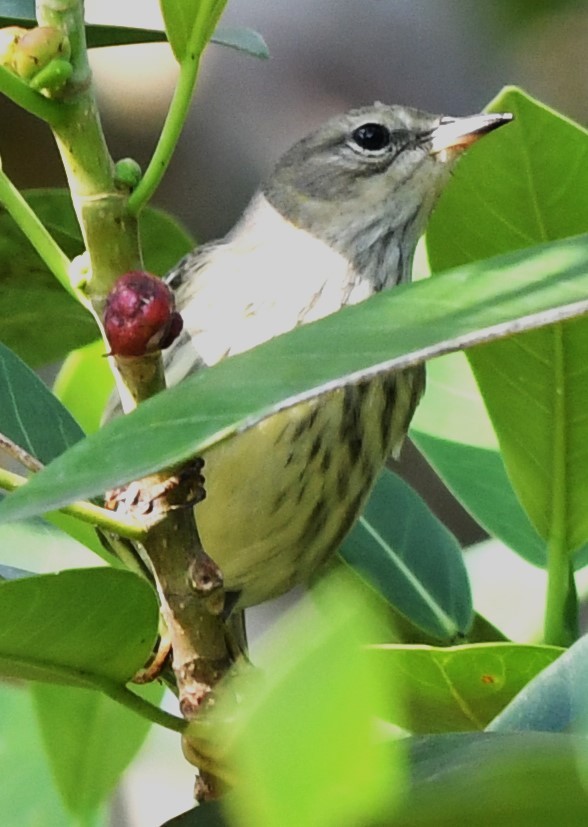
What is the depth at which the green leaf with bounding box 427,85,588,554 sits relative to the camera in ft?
3.10

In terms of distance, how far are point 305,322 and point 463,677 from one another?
42 cm

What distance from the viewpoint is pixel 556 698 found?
748 mm

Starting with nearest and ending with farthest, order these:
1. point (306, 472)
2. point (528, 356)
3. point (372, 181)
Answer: point (528, 356)
point (306, 472)
point (372, 181)

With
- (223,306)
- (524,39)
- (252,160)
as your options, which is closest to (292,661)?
(223,306)

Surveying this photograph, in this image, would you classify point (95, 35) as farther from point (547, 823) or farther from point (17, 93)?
point (547, 823)

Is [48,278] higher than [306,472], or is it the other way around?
[48,278]

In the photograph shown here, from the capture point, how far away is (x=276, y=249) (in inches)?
54.3

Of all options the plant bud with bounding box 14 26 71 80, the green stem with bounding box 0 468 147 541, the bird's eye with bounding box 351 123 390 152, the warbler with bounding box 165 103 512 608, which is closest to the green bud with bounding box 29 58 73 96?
the plant bud with bounding box 14 26 71 80

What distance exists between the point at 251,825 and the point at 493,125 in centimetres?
79

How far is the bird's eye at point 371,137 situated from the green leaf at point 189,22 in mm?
849

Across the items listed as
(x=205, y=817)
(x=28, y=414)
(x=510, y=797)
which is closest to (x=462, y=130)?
(x=28, y=414)

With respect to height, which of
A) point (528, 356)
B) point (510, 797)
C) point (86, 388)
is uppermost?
point (86, 388)

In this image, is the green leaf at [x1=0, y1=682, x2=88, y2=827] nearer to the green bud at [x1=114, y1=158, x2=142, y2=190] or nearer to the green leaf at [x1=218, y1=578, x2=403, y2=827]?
the green bud at [x1=114, y1=158, x2=142, y2=190]

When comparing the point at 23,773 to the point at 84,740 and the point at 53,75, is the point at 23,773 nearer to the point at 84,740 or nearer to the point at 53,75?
→ the point at 84,740
